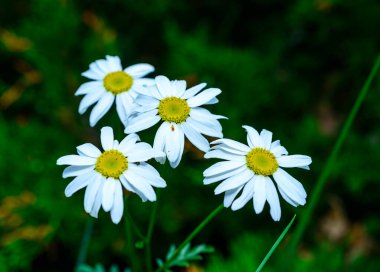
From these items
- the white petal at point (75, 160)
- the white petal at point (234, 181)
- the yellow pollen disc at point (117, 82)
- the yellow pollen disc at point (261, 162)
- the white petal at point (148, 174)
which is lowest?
the white petal at point (75, 160)

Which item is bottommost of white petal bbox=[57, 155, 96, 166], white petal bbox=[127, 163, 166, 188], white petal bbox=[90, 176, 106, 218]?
white petal bbox=[90, 176, 106, 218]

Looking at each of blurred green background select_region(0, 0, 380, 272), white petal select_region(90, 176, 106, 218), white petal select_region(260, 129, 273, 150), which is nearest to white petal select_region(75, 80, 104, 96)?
white petal select_region(90, 176, 106, 218)

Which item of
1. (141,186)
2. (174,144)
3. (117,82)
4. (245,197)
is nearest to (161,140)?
(174,144)

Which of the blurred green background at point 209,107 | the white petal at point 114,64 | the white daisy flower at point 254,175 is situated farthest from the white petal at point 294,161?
the blurred green background at point 209,107

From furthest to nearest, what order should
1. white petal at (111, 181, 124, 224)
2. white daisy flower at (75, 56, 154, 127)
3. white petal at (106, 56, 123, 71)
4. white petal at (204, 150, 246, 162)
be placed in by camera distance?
white petal at (106, 56, 123, 71), white daisy flower at (75, 56, 154, 127), white petal at (204, 150, 246, 162), white petal at (111, 181, 124, 224)

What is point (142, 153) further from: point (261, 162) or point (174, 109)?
point (261, 162)

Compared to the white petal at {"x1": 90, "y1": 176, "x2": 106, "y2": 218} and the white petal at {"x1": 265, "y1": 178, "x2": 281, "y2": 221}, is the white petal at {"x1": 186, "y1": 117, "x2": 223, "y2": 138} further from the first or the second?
the white petal at {"x1": 90, "y1": 176, "x2": 106, "y2": 218}

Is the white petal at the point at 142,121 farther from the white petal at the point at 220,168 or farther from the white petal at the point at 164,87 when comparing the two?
the white petal at the point at 220,168
